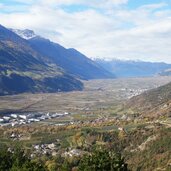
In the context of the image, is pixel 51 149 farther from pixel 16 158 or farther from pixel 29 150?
pixel 16 158

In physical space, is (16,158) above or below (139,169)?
above

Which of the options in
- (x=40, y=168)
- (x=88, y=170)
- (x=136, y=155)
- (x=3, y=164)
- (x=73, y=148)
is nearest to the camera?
(x=88, y=170)

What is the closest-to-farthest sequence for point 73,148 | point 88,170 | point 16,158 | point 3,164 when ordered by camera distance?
point 88,170, point 3,164, point 16,158, point 73,148

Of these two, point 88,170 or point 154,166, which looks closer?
point 88,170

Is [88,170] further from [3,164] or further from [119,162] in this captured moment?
[3,164]

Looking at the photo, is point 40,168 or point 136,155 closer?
point 40,168

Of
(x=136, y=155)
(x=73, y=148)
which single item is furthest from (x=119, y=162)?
(x=73, y=148)

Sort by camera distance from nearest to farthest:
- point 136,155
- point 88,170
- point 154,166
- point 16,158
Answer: point 88,170
point 16,158
point 154,166
point 136,155

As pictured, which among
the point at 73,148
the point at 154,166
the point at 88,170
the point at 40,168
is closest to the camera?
the point at 88,170

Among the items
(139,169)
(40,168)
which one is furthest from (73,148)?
(40,168)
